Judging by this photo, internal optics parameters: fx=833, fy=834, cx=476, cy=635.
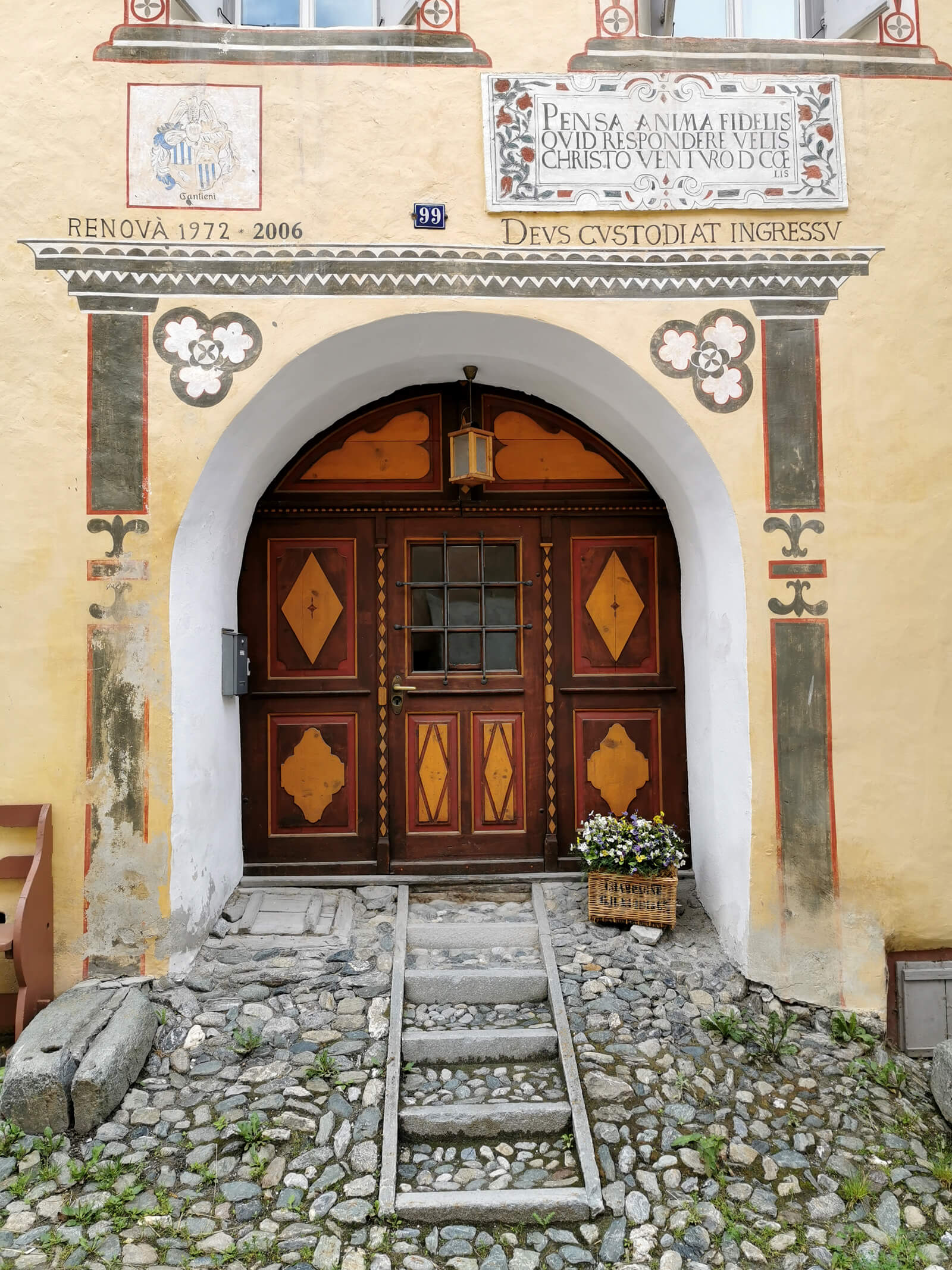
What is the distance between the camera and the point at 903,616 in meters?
4.25

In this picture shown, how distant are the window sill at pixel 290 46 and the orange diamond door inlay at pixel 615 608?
9.51 feet

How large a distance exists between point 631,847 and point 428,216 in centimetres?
345

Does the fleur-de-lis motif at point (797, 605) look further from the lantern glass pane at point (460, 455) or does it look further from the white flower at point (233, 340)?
the white flower at point (233, 340)

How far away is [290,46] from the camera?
165 inches

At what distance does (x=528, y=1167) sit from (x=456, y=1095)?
0.43m

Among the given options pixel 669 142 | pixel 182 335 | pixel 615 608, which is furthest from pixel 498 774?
pixel 669 142

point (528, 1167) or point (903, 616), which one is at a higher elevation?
point (903, 616)

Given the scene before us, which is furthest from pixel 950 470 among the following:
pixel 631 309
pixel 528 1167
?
pixel 528 1167

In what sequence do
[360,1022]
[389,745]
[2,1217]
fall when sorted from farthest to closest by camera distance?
[389,745]
[360,1022]
[2,1217]

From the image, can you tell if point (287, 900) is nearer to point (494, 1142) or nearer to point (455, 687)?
point (455, 687)

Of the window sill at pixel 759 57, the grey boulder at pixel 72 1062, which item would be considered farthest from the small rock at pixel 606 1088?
the window sill at pixel 759 57

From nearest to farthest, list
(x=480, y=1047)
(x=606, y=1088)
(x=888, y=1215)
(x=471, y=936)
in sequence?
1. (x=888, y=1215)
2. (x=606, y=1088)
3. (x=480, y=1047)
4. (x=471, y=936)

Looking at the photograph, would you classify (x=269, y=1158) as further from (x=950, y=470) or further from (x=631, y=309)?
(x=950, y=470)

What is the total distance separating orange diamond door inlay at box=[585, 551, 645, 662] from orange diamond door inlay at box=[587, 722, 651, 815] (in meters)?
0.51
